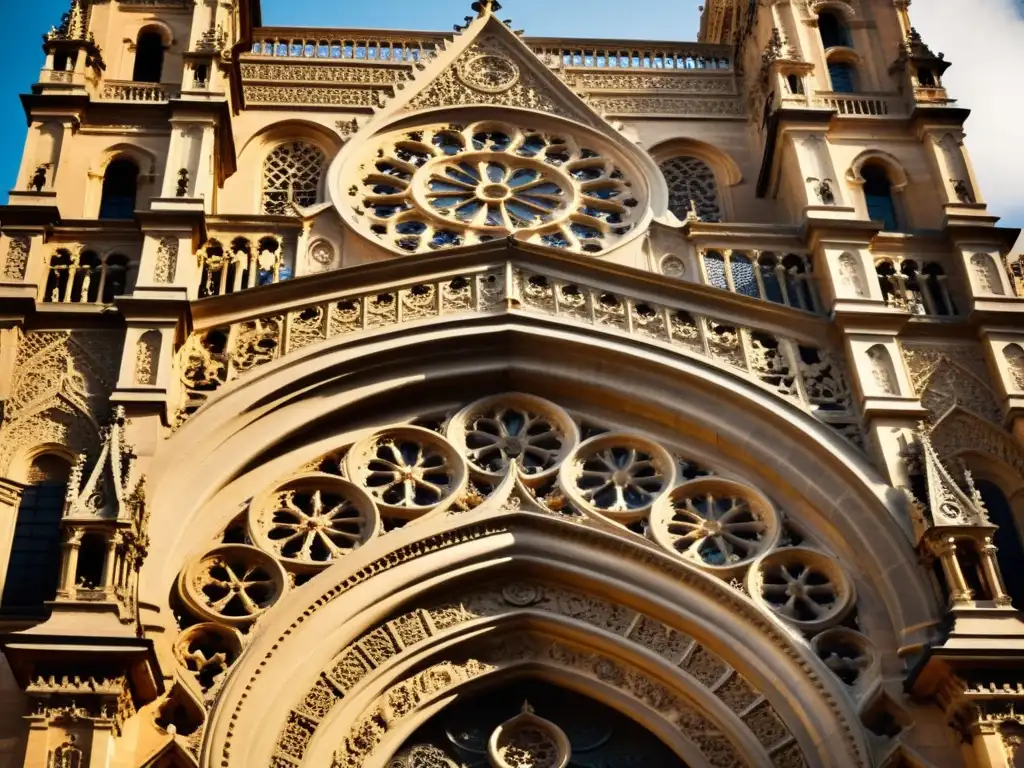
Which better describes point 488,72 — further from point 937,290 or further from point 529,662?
point 529,662

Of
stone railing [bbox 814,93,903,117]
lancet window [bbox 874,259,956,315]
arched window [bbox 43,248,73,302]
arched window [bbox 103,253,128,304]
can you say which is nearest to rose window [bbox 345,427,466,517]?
arched window [bbox 103,253,128,304]

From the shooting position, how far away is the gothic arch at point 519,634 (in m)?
15.4

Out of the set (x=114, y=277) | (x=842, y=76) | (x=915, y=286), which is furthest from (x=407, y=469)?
(x=842, y=76)

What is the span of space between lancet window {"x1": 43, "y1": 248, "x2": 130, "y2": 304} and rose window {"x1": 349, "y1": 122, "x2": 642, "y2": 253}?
3190mm

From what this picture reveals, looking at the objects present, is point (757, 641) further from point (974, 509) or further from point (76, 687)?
point (76, 687)

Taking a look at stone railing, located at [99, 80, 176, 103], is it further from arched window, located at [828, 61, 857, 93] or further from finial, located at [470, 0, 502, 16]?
arched window, located at [828, 61, 857, 93]

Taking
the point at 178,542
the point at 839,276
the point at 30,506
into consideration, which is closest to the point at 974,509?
the point at 839,276

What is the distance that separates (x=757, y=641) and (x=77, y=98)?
10.7m

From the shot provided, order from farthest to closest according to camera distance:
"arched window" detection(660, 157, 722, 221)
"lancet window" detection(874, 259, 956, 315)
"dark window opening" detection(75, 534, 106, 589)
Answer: "arched window" detection(660, 157, 722, 221), "lancet window" detection(874, 259, 956, 315), "dark window opening" detection(75, 534, 106, 589)

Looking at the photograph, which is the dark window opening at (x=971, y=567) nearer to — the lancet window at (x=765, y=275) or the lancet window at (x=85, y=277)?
the lancet window at (x=765, y=275)

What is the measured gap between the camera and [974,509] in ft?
53.2

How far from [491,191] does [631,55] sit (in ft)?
13.2

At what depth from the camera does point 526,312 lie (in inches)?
727

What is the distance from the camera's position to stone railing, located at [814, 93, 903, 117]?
70.9 feet
